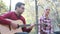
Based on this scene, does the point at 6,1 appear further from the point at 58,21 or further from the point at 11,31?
the point at 58,21

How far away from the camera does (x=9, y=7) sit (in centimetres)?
284

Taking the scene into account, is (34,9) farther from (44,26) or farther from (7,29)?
(7,29)

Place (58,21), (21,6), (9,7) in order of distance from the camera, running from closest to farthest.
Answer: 1. (21,6)
2. (9,7)
3. (58,21)

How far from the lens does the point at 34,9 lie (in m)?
2.90

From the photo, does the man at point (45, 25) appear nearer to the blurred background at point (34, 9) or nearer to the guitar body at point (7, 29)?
the blurred background at point (34, 9)

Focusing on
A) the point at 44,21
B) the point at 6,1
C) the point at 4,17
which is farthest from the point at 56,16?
the point at 4,17

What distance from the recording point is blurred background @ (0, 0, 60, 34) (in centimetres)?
280

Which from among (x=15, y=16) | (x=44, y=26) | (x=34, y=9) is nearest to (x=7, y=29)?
(x=15, y=16)

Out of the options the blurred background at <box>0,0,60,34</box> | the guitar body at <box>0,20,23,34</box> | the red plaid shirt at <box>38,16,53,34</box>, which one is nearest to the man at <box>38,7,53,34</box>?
the red plaid shirt at <box>38,16,53,34</box>

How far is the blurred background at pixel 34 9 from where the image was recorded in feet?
9.18

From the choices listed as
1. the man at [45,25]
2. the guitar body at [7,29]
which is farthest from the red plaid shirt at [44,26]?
the guitar body at [7,29]

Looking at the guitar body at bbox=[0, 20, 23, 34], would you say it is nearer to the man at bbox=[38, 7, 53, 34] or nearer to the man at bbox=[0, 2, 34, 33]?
the man at bbox=[0, 2, 34, 33]

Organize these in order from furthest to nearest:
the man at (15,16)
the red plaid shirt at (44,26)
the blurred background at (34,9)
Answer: the blurred background at (34,9) → the red plaid shirt at (44,26) → the man at (15,16)

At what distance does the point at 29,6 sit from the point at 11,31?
26.2 inches
